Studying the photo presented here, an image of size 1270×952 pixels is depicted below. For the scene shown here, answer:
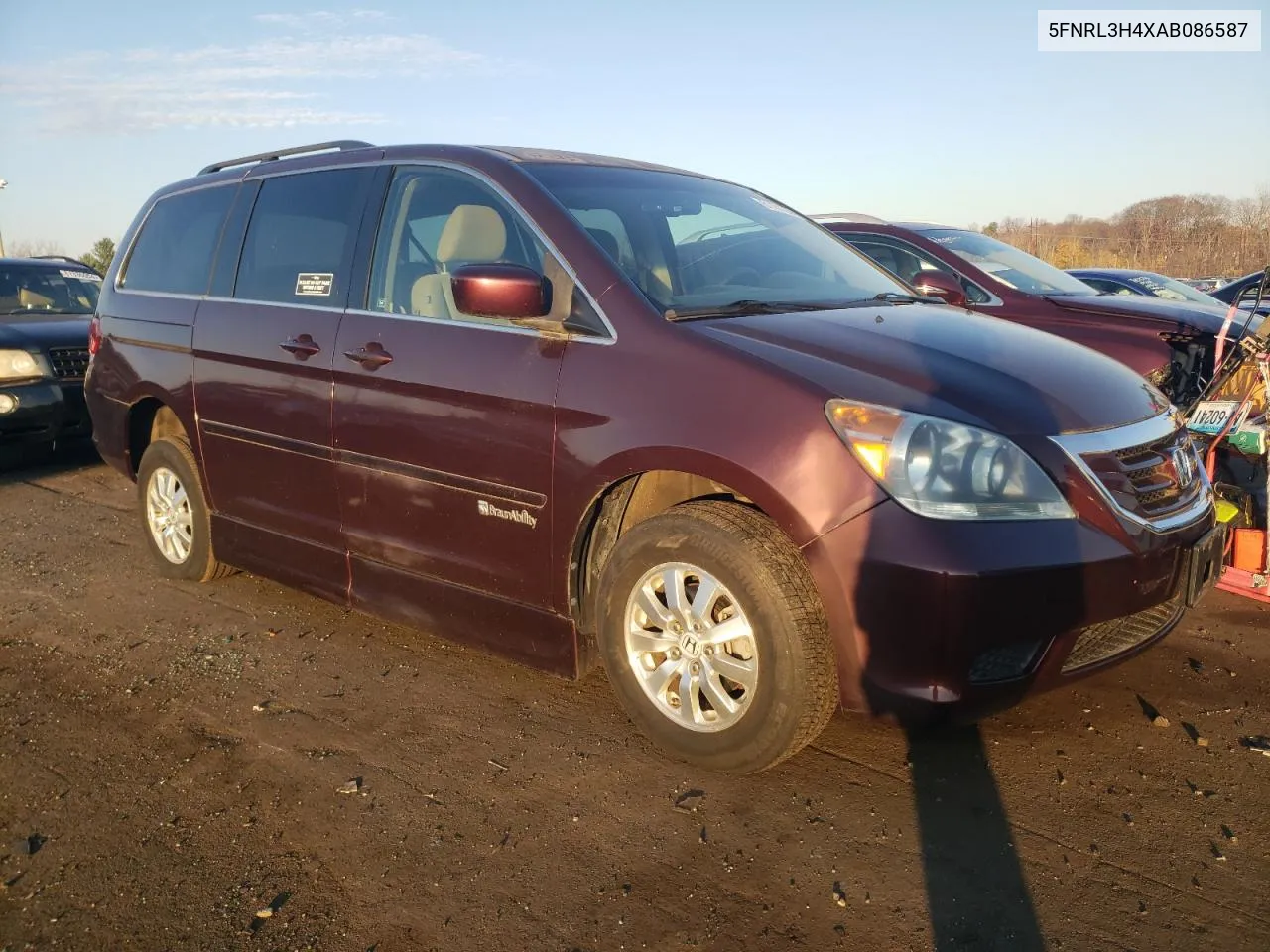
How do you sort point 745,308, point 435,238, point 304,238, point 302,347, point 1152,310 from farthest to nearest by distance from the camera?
point 1152,310, point 304,238, point 302,347, point 435,238, point 745,308

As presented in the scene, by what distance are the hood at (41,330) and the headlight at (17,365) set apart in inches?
2.9

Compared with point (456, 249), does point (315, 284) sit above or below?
below

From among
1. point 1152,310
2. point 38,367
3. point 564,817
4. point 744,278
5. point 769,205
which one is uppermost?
point 769,205

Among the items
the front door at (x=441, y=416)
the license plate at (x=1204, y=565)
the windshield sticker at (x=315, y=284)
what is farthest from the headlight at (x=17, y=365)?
the license plate at (x=1204, y=565)

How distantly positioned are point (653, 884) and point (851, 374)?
1451mm

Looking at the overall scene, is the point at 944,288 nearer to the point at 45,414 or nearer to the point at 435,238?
the point at 435,238

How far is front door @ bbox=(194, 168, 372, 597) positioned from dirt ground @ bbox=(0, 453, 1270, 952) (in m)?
0.56

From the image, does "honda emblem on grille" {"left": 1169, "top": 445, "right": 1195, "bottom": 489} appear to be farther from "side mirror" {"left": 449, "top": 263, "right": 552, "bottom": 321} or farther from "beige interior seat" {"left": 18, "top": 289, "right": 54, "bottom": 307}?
"beige interior seat" {"left": 18, "top": 289, "right": 54, "bottom": 307}

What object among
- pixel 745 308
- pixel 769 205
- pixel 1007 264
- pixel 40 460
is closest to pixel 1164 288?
pixel 1007 264

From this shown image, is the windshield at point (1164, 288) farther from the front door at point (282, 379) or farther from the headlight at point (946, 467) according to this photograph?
the front door at point (282, 379)

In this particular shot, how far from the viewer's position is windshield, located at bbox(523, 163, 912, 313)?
11.3ft

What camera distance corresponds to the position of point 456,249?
3703 millimetres

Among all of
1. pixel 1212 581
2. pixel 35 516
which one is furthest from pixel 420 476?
pixel 35 516

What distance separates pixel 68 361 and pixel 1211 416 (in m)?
7.92
